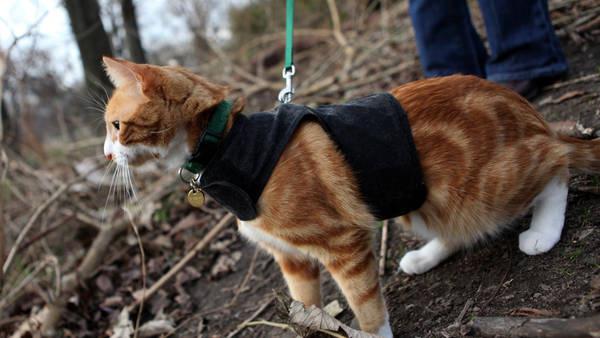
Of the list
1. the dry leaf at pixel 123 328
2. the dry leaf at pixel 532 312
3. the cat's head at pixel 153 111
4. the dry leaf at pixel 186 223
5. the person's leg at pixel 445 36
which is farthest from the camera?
the dry leaf at pixel 186 223

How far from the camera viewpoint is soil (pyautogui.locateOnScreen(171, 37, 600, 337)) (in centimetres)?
181

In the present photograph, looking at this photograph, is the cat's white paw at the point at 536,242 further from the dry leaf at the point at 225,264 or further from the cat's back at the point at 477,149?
the dry leaf at the point at 225,264

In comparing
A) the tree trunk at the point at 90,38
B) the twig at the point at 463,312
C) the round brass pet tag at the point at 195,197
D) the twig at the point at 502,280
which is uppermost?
the tree trunk at the point at 90,38

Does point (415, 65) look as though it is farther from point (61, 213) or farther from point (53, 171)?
point (53, 171)

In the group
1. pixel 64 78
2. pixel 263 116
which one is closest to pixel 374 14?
pixel 64 78

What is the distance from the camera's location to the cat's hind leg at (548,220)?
6.62 ft

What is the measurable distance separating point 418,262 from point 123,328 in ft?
5.16

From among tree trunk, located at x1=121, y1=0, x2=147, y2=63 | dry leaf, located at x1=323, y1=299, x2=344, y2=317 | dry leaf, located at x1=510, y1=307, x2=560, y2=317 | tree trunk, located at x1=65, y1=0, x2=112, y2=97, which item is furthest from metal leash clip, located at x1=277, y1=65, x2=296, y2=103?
tree trunk, located at x1=121, y1=0, x2=147, y2=63

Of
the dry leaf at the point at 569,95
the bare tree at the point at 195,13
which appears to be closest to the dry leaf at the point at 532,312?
the dry leaf at the point at 569,95

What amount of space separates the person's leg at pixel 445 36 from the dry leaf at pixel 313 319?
1.91 m

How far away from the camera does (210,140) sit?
1834 millimetres

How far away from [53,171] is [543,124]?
191 inches

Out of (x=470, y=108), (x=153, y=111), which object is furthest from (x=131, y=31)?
(x=470, y=108)

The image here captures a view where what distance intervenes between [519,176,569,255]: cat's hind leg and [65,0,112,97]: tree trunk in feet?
13.9
